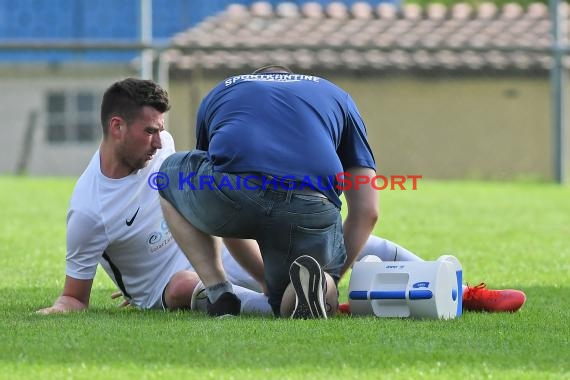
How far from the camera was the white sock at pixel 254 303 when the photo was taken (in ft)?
20.1

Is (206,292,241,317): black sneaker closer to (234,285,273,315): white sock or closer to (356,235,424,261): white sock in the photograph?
(234,285,273,315): white sock

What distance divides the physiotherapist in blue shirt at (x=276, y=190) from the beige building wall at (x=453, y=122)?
556 inches

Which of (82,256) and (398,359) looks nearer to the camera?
(398,359)

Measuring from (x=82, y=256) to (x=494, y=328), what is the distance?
204 cm

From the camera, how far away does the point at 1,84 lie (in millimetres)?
26297

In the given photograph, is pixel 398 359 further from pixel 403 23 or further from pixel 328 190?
pixel 403 23

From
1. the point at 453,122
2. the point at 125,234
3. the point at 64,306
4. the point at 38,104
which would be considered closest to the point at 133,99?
the point at 125,234

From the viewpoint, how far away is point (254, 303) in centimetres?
616

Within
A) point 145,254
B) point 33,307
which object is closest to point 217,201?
point 145,254

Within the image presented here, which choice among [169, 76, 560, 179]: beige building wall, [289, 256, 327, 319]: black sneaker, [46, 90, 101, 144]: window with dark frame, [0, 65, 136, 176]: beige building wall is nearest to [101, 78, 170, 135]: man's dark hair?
[289, 256, 327, 319]: black sneaker

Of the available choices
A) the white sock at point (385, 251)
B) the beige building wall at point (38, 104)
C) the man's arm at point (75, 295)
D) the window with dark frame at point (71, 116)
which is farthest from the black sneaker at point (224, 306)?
the window with dark frame at point (71, 116)

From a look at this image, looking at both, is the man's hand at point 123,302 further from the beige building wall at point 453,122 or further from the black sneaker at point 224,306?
the beige building wall at point 453,122

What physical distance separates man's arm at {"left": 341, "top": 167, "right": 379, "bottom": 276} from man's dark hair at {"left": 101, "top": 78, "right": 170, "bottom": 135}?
98cm

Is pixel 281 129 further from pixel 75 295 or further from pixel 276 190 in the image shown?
pixel 75 295
